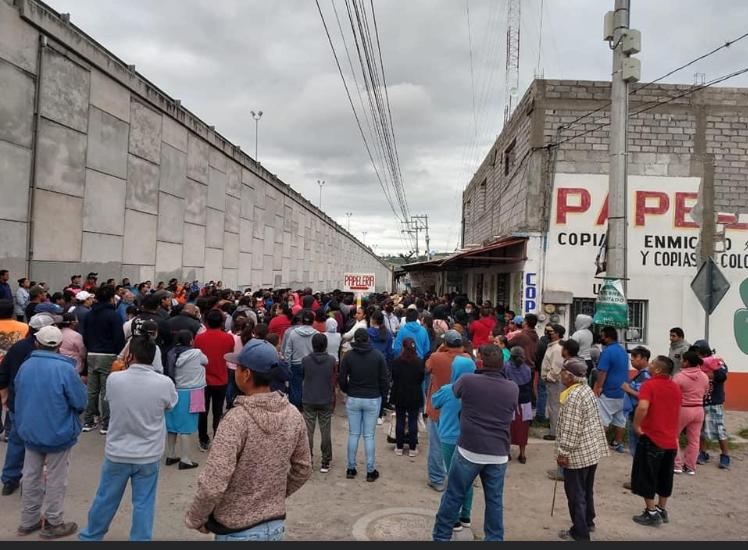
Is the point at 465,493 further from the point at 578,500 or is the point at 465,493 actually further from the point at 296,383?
the point at 296,383

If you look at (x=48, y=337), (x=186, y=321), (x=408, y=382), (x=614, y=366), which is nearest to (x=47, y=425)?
(x=48, y=337)

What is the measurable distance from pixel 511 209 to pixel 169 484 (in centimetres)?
1187

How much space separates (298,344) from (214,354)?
1154 mm

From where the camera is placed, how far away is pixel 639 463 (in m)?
5.36

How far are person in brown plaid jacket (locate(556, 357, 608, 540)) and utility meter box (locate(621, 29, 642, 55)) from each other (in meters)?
5.82

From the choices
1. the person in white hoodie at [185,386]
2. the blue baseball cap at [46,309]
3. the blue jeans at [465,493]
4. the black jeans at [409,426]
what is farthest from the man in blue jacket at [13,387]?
the black jeans at [409,426]

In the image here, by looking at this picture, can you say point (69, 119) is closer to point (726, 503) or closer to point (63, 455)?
point (63, 455)

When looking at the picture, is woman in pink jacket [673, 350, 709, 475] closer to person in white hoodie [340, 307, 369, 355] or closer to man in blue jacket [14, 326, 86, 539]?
person in white hoodie [340, 307, 369, 355]

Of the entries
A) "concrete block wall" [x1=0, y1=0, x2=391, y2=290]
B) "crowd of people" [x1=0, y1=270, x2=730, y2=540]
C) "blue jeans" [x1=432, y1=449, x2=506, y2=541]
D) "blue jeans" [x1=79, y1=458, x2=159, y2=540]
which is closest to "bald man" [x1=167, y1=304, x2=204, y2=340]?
"crowd of people" [x1=0, y1=270, x2=730, y2=540]

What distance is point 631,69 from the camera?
798 cm

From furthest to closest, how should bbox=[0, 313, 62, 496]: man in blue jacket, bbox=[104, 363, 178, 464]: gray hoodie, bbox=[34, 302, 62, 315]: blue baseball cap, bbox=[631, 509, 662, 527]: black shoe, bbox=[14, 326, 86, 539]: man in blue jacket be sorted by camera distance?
1. bbox=[34, 302, 62, 315]: blue baseball cap
2. bbox=[631, 509, 662, 527]: black shoe
3. bbox=[0, 313, 62, 496]: man in blue jacket
4. bbox=[14, 326, 86, 539]: man in blue jacket
5. bbox=[104, 363, 178, 464]: gray hoodie

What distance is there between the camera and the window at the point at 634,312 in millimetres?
12141

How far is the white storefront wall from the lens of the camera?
11984 millimetres

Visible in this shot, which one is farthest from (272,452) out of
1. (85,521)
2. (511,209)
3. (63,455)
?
(511,209)
